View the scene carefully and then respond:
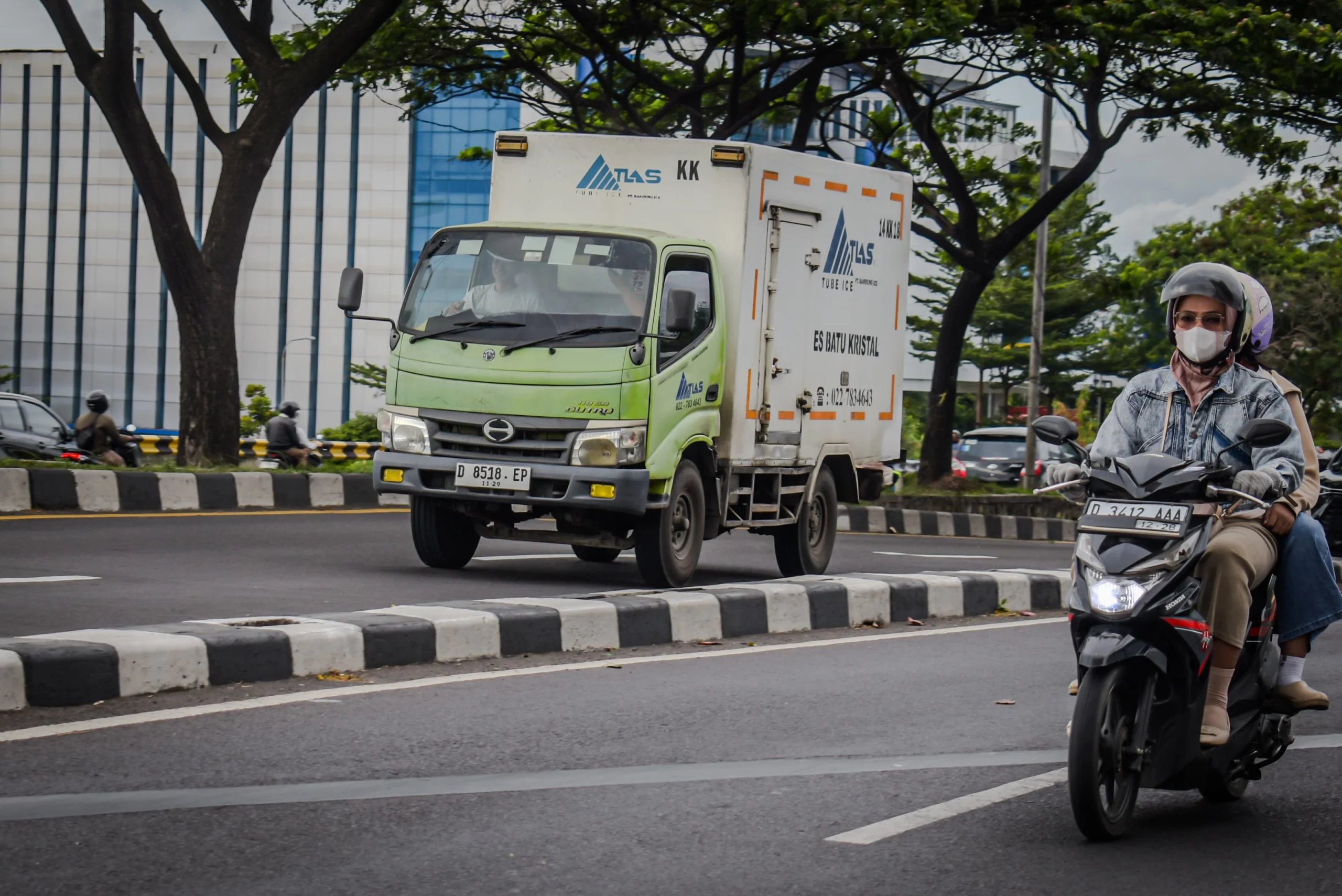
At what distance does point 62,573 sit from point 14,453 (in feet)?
40.6

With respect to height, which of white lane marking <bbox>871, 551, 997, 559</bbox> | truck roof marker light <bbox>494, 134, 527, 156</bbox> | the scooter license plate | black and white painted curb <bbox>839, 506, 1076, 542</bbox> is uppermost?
truck roof marker light <bbox>494, 134, 527, 156</bbox>

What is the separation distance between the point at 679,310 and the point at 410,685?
13.4ft

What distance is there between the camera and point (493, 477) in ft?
34.8

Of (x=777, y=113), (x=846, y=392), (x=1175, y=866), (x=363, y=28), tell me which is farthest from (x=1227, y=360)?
(x=777, y=113)

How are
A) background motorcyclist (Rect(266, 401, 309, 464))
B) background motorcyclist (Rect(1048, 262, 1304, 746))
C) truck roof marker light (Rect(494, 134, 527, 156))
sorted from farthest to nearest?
background motorcyclist (Rect(266, 401, 309, 464))
truck roof marker light (Rect(494, 134, 527, 156))
background motorcyclist (Rect(1048, 262, 1304, 746))

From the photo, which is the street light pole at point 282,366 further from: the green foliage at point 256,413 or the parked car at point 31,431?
the parked car at point 31,431

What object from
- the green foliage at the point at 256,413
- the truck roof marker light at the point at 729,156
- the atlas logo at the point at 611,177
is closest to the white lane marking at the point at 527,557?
the atlas logo at the point at 611,177

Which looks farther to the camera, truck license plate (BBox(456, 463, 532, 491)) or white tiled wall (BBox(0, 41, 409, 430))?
white tiled wall (BBox(0, 41, 409, 430))

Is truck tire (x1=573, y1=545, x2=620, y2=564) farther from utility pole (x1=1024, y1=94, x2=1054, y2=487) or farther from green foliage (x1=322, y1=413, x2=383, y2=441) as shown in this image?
green foliage (x1=322, y1=413, x2=383, y2=441)

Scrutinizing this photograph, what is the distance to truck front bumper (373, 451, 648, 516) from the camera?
10445mm

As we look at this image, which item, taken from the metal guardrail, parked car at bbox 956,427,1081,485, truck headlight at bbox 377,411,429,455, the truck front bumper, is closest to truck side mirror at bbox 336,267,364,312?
truck headlight at bbox 377,411,429,455

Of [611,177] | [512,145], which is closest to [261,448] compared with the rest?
[512,145]

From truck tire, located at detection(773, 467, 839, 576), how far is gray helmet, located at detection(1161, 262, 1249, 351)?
7821mm

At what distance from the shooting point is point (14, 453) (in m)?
21.5
